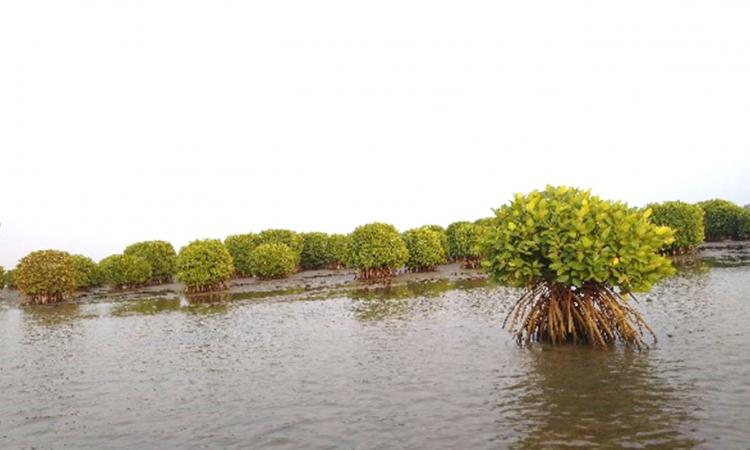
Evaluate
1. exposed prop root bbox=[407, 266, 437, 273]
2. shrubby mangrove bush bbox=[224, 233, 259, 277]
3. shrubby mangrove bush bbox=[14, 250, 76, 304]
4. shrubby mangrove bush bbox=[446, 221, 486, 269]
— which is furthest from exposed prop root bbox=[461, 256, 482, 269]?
shrubby mangrove bush bbox=[14, 250, 76, 304]

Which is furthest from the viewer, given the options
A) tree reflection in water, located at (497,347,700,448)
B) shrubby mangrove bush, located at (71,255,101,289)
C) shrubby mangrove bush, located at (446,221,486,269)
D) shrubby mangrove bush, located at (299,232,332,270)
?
shrubby mangrove bush, located at (299,232,332,270)

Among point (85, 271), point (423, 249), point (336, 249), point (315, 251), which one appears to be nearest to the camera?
point (423, 249)

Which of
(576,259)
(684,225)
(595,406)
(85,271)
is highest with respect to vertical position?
(85,271)

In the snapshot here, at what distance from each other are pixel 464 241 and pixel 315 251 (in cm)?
1703

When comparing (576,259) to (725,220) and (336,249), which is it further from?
(725,220)

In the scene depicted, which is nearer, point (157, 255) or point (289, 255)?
point (289, 255)

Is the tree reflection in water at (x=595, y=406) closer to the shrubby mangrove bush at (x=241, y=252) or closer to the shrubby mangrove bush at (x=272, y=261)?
the shrubby mangrove bush at (x=272, y=261)

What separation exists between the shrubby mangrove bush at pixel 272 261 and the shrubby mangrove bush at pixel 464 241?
53.6 feet

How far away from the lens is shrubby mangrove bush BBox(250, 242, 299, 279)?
51.3 m

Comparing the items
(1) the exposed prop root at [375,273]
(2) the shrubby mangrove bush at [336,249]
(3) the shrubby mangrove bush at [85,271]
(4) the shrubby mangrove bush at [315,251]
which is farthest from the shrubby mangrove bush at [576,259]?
(3) the shrubby mangrove bush at [85,271]

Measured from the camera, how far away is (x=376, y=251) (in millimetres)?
47281

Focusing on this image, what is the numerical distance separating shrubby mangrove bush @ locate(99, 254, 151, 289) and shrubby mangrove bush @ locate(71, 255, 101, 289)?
2.48 meters

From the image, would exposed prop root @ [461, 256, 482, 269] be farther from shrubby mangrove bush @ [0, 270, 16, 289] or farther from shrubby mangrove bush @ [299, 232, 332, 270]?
shrubby mangrove bush @ [0, 270, 16, 289]

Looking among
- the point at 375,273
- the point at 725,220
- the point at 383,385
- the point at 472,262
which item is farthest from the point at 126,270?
the point at 725,220
